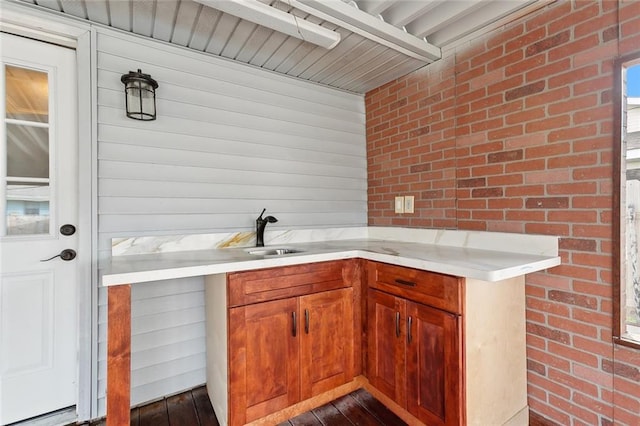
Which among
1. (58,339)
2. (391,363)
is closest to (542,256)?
(391,363)

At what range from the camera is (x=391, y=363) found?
1724mm

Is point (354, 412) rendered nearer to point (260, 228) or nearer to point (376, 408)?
point (376, 408)

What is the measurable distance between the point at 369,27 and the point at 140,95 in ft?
4.69

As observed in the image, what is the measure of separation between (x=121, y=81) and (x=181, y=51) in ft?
1.45

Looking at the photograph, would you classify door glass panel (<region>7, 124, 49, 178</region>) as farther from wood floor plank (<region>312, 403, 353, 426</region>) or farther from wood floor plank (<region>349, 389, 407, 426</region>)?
wood floor plank (<region>349, 389, 407, 426</region>)

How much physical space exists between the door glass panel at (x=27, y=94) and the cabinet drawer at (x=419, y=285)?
212cm

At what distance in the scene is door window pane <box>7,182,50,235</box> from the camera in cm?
164

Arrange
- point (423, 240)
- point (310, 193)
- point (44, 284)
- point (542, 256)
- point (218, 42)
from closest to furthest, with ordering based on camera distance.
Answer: point (542, 256) → point (44, 284) → point (218, 42) → point (423, 240) → point (310, 193)

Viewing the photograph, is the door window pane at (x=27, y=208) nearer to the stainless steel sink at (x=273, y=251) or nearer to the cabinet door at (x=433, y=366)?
the stainless steel sink at (x=273, y=251)

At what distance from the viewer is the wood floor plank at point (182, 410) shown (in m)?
1.71

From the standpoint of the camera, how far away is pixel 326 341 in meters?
1.81

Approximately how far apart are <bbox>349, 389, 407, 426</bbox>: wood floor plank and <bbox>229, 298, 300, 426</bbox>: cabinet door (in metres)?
0.45

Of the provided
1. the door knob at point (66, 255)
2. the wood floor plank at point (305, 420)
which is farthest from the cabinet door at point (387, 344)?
the door knob at point (66, 255)

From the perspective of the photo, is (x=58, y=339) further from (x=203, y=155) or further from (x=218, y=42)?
(x=218, y=42)
